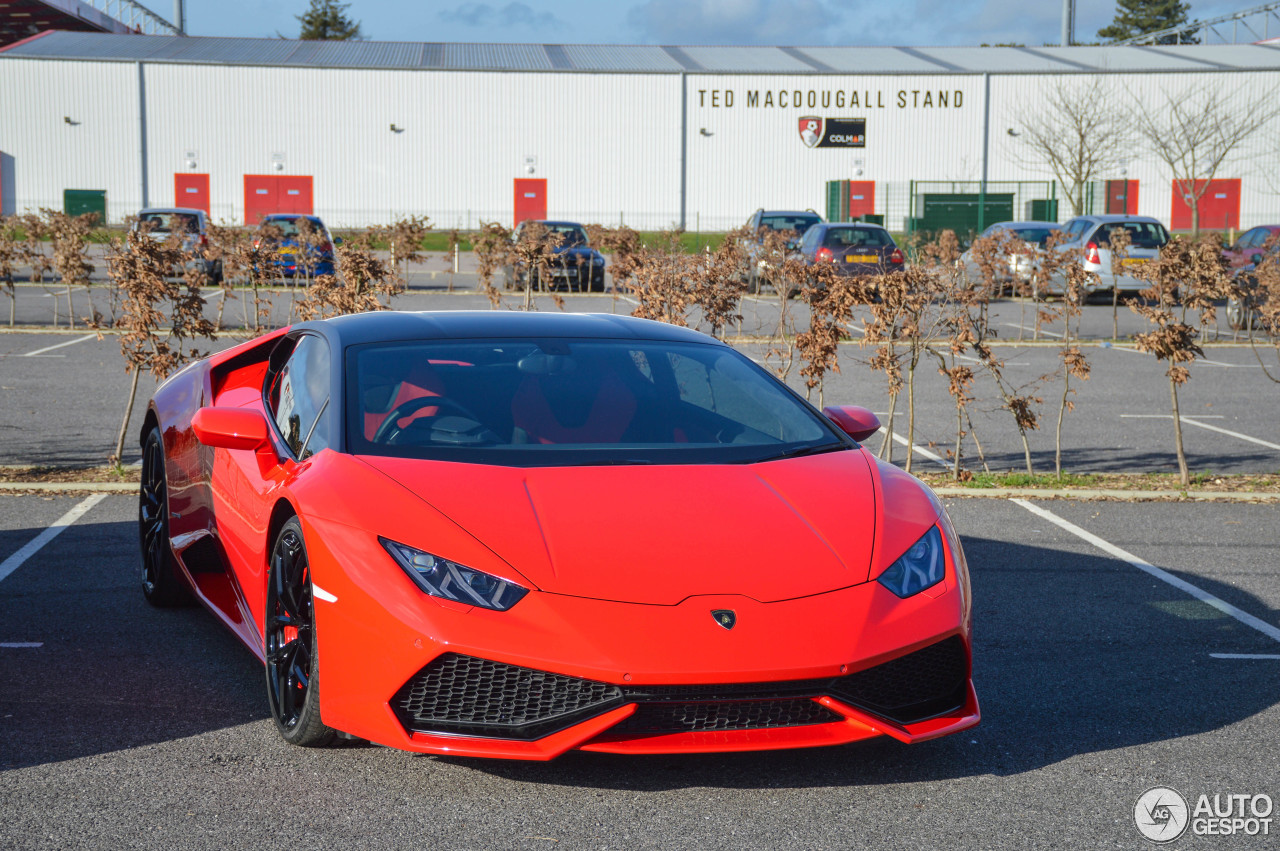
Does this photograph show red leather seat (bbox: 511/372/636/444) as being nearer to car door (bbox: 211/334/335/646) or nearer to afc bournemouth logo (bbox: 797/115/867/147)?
car door (bbox: 211/334/335/646)

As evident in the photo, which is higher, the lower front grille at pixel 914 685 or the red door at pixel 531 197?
the red door at pixel 531 197

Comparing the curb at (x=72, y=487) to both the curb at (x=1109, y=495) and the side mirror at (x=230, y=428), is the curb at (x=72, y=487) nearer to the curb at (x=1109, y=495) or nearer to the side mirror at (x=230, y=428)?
the side mirror at (x=230, y=428)

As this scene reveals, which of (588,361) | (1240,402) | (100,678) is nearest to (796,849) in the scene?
(588,361)

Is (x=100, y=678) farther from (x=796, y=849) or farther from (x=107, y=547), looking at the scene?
(x=796, y=849)

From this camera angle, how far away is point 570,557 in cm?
341

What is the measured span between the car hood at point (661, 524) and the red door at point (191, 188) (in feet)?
153

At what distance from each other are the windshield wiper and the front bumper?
0.76 meters

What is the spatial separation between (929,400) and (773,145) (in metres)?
37.5

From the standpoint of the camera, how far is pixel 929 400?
498 inches

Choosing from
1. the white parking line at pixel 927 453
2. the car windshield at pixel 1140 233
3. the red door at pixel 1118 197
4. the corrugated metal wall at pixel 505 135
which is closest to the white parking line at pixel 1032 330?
the car windshield at pixel 1140 233

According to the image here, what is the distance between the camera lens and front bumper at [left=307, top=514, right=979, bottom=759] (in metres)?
3.21

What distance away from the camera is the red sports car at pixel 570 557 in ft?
10.7

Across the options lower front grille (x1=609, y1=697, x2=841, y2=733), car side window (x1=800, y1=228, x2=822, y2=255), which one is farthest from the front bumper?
car side window (x1=800, y1=228, x2=822, y2=255)

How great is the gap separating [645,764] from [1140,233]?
24.2 m
